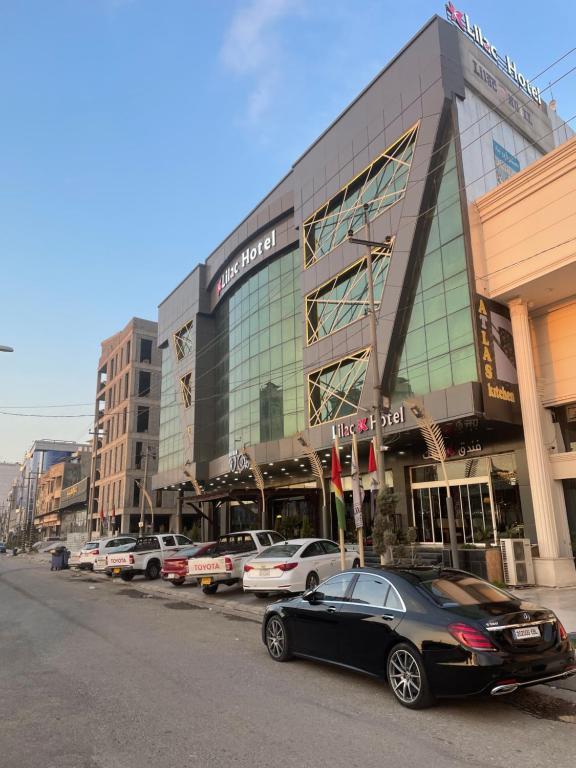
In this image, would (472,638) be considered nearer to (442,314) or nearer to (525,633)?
(525,633)

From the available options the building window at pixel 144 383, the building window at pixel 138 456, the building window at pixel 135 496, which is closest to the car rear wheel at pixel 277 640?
the building window at pixel 135 496

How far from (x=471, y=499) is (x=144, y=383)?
5282cm

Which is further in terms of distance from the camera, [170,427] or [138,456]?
[138,456]

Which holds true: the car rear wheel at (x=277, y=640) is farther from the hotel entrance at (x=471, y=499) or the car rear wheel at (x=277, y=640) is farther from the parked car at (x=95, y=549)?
the parked car at (x=95, y=549)

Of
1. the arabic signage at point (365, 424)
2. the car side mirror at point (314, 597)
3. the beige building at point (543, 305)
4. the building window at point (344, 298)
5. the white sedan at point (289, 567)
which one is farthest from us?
the building window at point (344, 298)

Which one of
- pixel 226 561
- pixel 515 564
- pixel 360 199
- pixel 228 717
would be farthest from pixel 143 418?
pixel 228 717

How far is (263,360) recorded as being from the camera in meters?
35.3

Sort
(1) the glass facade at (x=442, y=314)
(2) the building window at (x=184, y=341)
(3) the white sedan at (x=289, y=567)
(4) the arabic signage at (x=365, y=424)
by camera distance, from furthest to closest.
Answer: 1. (2) the building window at (x=184, y=341)
2. (4) the arabic signage at (x=365, y=424)
3. (1) the glass facade at (x=442, y=314)
4. (3) the white sedan at (x=289, y=567)

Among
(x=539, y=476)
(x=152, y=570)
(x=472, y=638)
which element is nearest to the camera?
(x=472, y=638)

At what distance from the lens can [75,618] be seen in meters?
12.9

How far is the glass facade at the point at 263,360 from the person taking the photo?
32.7 metres

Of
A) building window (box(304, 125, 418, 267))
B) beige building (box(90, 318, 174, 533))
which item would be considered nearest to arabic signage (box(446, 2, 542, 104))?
building window (box(304, 125, 418, 267))

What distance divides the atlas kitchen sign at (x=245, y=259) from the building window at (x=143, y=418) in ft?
95.0

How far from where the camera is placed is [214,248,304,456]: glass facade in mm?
32719
